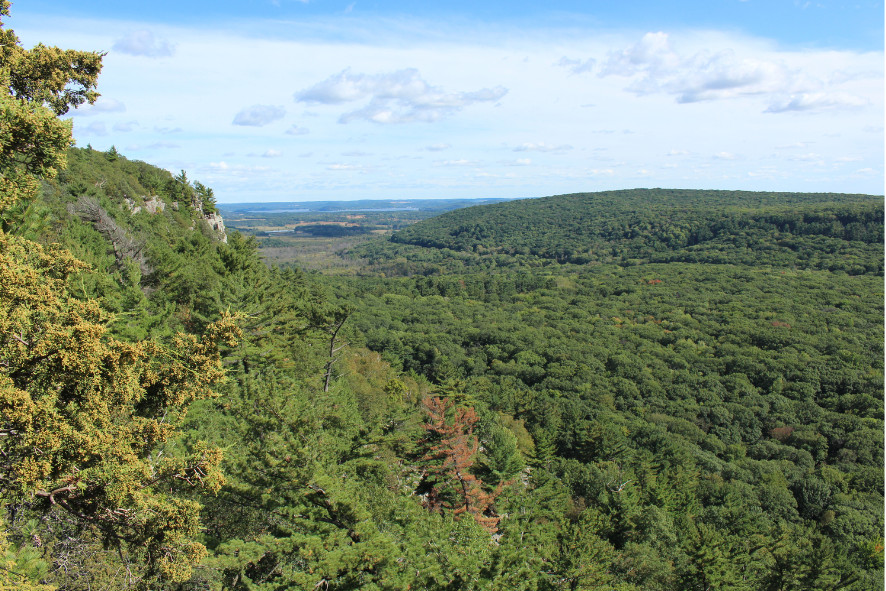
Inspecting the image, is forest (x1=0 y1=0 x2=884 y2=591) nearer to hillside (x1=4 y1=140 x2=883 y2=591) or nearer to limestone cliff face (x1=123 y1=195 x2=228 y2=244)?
hillside (x1=4 y1=140 x2=883 y2=591)

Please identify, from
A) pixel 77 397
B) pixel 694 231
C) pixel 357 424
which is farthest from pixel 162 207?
pixel 694 231

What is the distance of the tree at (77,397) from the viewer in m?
5.84

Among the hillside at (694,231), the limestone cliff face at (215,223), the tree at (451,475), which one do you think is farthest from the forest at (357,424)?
the hillside at (694,231)

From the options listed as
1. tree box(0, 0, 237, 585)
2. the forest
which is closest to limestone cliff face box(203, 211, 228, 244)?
the forest

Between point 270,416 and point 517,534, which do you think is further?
point 517,534

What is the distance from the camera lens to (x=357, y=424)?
16.7m

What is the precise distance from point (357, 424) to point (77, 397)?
10.8 metres

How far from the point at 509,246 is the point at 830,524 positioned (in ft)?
464

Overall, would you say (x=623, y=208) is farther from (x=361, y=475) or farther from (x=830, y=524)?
(x=361, y=475)

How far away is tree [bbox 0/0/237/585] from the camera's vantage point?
5.84 m

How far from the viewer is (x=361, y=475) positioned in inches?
663

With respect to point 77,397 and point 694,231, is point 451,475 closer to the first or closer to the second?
point 77,397

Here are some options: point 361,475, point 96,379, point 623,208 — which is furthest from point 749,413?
point 623,208

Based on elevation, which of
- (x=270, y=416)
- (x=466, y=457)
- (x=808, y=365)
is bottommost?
(x=808, y=365)
